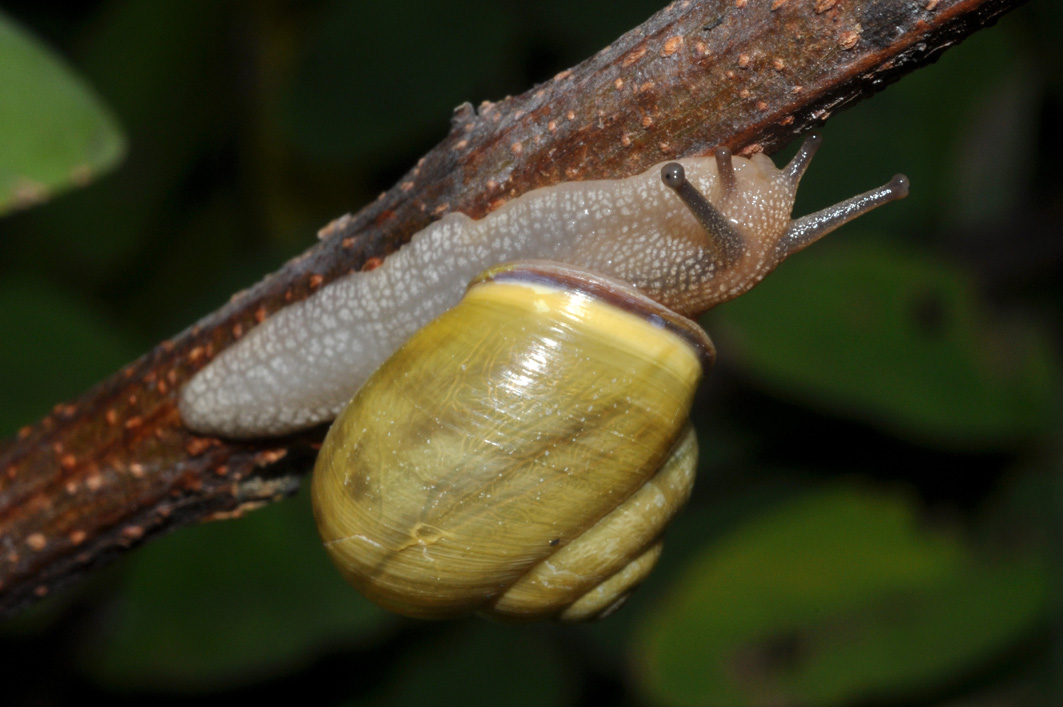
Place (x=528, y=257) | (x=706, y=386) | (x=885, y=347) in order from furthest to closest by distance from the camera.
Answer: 1. (x=706, y=386)
2. (x=885, y=347)
3. (x=528, y=257)

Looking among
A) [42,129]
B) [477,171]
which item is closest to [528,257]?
[477,171]

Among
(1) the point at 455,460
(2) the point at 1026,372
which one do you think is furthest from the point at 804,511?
(1) the point at 455,460

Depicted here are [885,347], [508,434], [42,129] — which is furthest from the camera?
[885,347]

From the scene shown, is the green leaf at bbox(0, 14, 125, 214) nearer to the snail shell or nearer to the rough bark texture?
the rough bark texture

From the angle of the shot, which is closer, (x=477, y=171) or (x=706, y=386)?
(x=477, y=171)

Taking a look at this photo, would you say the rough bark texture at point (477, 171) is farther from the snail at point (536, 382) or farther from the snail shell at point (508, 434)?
the snail shell at point (508, 434)

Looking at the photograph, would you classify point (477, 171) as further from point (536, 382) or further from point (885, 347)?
point (885, 347)
